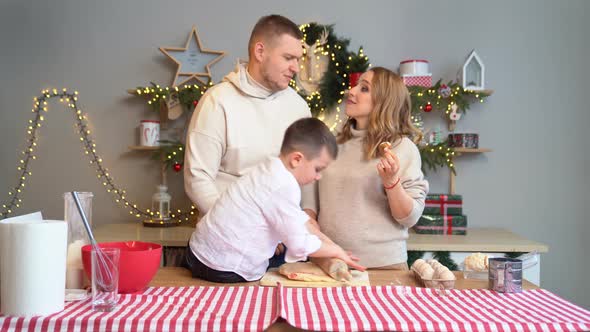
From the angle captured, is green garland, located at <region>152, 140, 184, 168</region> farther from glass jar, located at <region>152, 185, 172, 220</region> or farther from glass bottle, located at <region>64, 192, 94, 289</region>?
glass bottle, located at <region>64, 192, 94, 289</region>

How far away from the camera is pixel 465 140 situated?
10.5 ft

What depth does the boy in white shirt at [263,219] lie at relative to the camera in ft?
4.95

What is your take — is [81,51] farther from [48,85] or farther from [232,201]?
[232,201]

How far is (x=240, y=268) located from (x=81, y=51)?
2.33m

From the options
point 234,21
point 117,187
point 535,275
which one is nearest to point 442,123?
point 535,275

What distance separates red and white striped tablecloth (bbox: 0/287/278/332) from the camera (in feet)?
3.73

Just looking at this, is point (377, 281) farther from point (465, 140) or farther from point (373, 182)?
point (465, 140)

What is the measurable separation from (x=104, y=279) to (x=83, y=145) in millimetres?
2345

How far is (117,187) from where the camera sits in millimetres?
3398

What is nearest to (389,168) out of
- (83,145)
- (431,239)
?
(431,239)

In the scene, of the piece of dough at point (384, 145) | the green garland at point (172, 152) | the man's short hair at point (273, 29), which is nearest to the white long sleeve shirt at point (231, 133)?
the man's short hair at point (273, 29)

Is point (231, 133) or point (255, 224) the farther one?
point (231, 133)

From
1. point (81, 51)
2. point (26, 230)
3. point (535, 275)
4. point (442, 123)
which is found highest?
point (81, 51)

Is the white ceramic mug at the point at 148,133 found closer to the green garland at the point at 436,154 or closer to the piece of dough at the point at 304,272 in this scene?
the green garland at the point at 436,154
